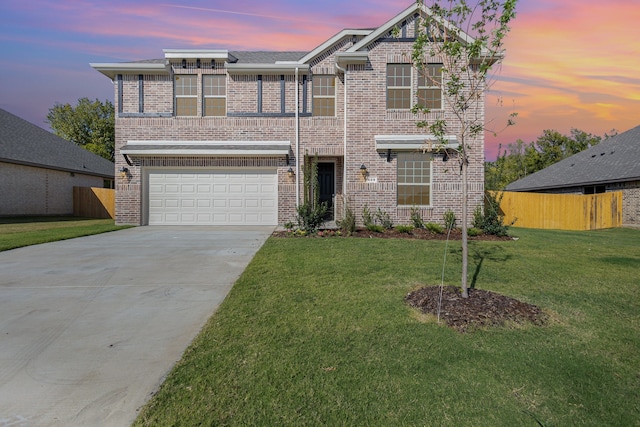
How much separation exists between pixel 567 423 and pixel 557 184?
1009 inches

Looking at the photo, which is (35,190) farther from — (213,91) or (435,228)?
(435,228)

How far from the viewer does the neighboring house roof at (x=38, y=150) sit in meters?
19.3

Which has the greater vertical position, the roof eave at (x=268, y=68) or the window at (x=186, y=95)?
the roof eave at (x=268, y=68)

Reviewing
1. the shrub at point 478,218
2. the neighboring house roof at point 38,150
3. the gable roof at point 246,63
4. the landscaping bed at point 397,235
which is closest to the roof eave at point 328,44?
the gable roof at point 246,63

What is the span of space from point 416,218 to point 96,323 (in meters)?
10.4

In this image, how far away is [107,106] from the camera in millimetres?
41844

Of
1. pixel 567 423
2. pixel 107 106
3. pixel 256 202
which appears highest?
pixel 107 106

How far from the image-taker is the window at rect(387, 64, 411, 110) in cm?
1316

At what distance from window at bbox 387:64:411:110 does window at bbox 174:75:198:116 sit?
25.5ft

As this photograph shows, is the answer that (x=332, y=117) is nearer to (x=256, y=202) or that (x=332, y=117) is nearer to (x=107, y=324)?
(x=256, y=202)

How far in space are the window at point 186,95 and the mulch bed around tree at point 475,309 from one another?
12.6m

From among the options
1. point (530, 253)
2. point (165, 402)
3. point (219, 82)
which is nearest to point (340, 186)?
point (219, 82)

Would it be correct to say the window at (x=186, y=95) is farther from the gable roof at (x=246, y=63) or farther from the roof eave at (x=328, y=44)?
the roof eave at (x=328, y=44)

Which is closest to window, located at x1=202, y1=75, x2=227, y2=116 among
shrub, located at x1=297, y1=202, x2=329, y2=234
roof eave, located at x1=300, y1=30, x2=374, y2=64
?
roof eave, located at x1=300, y1=30, x2=374, y2=64
